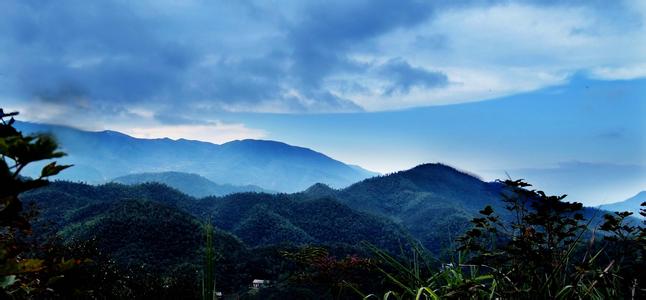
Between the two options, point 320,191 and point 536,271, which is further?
point 320,191

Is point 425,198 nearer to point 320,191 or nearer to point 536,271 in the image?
point 320,191

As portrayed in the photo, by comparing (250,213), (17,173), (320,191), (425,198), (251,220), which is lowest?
(251,220)

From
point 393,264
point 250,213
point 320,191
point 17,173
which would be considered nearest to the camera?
point 17,173

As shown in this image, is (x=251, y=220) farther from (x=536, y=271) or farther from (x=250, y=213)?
(x=536, y=271)

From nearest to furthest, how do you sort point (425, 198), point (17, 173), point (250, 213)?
point (17, 173) < point (250, 213) < point (425, 198)

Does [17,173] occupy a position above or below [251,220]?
above

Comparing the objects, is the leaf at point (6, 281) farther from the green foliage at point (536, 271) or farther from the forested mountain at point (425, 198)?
the forested mountain at point (425, 198)

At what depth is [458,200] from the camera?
358ft

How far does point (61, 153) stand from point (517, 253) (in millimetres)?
2878

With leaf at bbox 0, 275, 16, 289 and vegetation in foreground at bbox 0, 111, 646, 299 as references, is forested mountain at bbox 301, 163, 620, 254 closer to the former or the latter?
vegetation in foreground at bbox 0, 111, 646, 299

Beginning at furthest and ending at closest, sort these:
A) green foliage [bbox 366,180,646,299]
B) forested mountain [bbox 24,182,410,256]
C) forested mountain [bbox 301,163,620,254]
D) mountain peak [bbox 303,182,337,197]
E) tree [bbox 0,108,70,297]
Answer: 1. mountain peak [bbox 303,182,337,197]
2. forested mountain [bbox 301,163,620,254]
3. forested mountain [bbox 24,182,410,256]
4. green foliage [bbox 366,180,646,299]
5. tree [bbox 0,108,70,297]

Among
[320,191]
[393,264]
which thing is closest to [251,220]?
[320,191]

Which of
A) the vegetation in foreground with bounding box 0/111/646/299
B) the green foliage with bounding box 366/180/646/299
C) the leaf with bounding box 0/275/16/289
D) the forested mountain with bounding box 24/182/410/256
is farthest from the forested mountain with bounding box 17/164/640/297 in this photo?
the leaf with bounding box 0/275/16/289

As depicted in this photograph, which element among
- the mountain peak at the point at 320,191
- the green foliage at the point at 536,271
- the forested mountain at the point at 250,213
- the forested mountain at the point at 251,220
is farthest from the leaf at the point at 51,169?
the mountain peak at the point at 320,191
